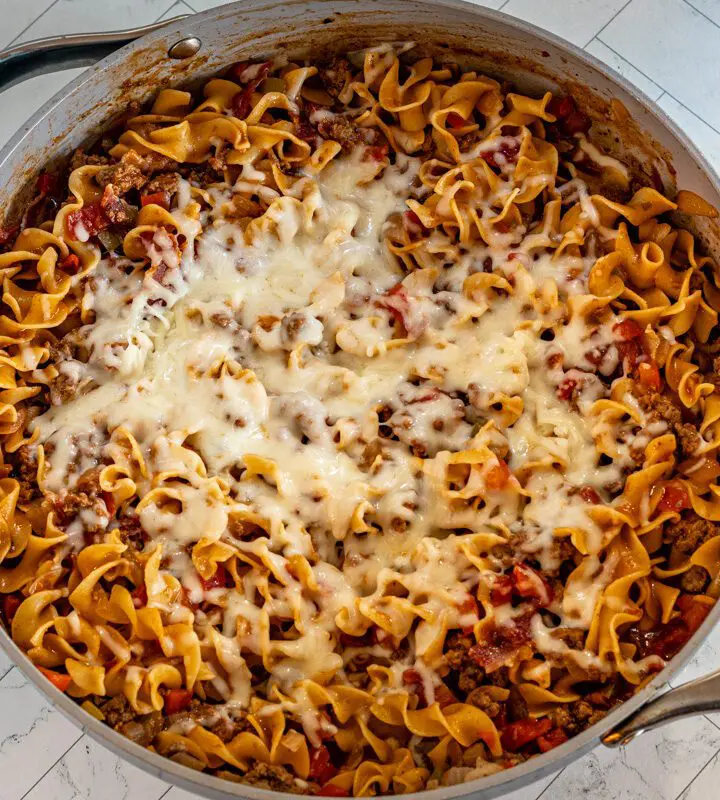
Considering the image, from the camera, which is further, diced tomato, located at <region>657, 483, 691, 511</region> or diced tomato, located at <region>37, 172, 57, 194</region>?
diced tomato, located at <region>37, 172, 57, 194</region>

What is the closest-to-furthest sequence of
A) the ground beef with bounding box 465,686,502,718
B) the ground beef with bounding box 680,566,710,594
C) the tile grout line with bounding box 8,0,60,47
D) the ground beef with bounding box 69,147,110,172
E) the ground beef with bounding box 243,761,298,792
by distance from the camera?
1. the ground beef with bounding box 243,761,298,792
2. the ground beef with bounding box 465,686,502,718
3. the ground beef with bounding box 680,566,710,594
4. the ground beef with bounding box 69,147,110,172
5. the tile grout line with bounding box 8,0,60,47

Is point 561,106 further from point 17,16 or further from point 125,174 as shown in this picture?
point 17,16

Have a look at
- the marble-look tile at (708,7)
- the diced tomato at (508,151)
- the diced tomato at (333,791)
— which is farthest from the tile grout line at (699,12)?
the diced tomato at (333,791)

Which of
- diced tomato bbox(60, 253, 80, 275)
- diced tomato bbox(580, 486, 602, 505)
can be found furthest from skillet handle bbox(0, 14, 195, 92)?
diced tomato bbox(580, 486, 602, 505)

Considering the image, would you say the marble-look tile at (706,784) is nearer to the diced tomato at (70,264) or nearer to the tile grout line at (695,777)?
the tile grout line at (695,777)

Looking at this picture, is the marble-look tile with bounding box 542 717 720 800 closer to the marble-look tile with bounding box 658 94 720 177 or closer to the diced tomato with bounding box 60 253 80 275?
the marble-look tile with bounding box 658 94 720 177

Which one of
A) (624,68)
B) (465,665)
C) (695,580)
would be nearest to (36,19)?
(624,68)

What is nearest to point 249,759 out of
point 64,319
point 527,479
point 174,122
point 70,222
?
point 527,479
